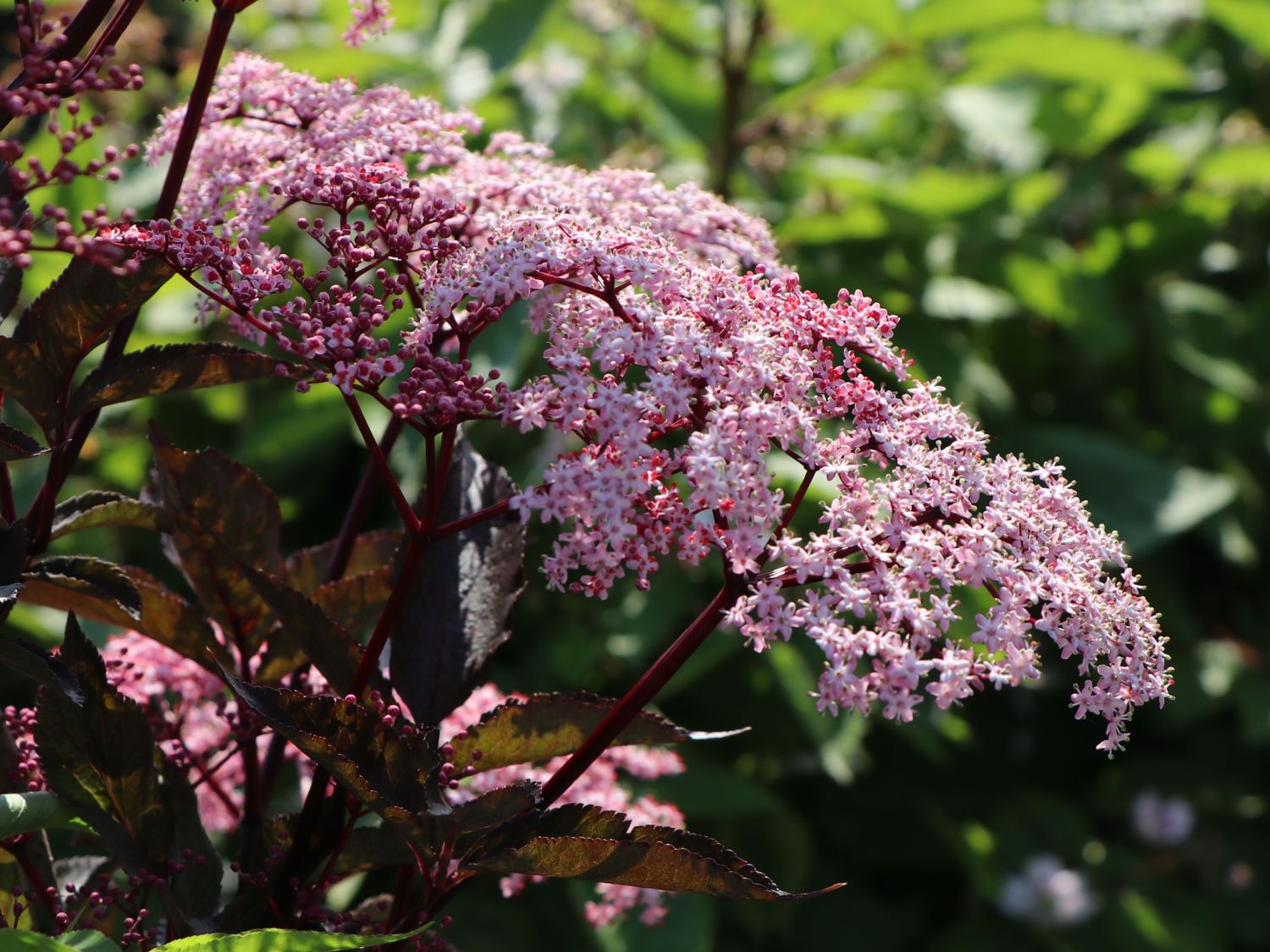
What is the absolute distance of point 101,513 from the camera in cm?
67

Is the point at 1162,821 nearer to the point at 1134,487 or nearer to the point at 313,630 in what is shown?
the point at 1134,487

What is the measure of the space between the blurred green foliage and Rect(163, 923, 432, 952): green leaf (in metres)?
1.08

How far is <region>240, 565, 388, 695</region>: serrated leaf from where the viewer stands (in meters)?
0.62

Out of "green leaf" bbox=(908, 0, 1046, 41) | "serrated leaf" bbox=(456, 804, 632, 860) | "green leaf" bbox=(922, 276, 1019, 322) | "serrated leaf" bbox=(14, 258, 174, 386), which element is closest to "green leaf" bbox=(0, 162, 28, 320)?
"serrated leaf" bbox=(14, 258, 174, 386)

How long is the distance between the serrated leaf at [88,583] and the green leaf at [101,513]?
2 centimetres

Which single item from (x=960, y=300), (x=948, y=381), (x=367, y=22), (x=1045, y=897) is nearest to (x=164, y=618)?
(x=367, y=22)

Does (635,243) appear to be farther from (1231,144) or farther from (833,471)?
(1231,144)

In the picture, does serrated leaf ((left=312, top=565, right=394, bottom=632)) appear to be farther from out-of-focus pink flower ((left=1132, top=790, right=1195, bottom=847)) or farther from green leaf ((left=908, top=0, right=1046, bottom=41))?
out-of-focus pink flower ((left=1132, top=790, right=1195, bottom=847))

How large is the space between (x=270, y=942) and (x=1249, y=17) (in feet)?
7.80

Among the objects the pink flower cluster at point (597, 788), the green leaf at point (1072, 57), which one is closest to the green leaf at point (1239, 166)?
the green leaf at point (1072, 57)

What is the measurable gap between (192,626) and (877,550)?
1.23 ft

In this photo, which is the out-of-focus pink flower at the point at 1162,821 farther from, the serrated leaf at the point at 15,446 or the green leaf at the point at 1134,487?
the serrated leaf at the point at 15,446

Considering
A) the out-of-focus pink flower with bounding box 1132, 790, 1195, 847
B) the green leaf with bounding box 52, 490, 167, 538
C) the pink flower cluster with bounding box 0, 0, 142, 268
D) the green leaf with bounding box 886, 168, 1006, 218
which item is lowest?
the out-of-focus pink flower with bounding box 1132, 790, 1195, 847

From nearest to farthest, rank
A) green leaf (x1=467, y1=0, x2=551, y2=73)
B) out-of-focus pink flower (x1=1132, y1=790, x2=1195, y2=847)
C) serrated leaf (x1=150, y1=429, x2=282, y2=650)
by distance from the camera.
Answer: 1. serrated leaf (x1=150, y1=429, x2=282, y2=650)
2. green leaf (x1=467, y1=0, x2=551, y2=73)
3. out-of-focus pink flower (x1=1132, y1=790, x2=1195, y2=847)
